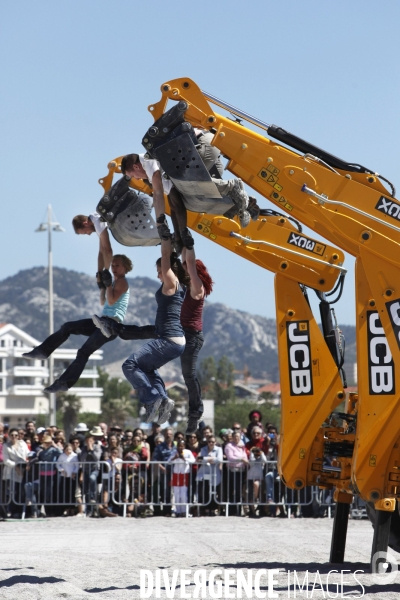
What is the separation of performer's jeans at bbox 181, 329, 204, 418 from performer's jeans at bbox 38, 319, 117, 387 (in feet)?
2.64

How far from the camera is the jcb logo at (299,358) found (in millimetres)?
11766

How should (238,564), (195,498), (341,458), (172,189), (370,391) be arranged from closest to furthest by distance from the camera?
(172,189), (370,391), (341,458), (238,564), (195,498)

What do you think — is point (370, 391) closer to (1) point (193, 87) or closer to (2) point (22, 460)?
(1) point (193, 87)

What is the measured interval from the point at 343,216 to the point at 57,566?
5240 millimetres

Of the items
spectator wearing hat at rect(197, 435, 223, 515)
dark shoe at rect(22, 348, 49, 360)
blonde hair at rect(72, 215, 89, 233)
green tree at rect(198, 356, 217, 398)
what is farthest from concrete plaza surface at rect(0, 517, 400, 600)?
green tree at rect(198, 356, 217, 398)

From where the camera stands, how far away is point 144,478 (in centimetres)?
1972

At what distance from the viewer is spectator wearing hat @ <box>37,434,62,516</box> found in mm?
19531

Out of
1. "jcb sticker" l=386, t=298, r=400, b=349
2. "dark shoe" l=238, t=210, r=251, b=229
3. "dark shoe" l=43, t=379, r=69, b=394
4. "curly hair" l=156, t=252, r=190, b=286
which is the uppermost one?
"dark shoe" l=238, t=210, r=251, b=229

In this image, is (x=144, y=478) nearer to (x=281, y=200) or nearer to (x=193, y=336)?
(x=193, y=336)

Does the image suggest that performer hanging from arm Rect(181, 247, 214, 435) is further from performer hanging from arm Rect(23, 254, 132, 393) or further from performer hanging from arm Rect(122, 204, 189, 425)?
performer hanging from arm Rect(23, 254, 132, 393)

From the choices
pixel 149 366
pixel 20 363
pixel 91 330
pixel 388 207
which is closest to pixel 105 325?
pixel 91 330

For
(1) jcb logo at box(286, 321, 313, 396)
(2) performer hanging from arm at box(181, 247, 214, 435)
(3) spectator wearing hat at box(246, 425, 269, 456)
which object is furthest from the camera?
(3) spectator wearing hat at box(246, 425, 269, 456)

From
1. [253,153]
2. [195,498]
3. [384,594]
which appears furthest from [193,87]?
[195,498]

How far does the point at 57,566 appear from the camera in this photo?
11.7 meters
